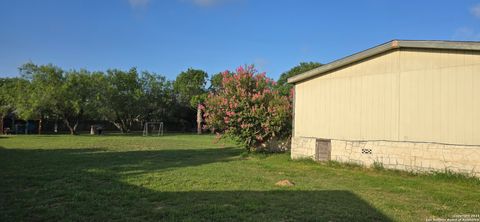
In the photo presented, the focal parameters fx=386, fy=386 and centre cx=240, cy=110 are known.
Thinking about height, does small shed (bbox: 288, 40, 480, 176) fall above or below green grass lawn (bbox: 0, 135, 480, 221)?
above

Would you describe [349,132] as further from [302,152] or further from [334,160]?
[302,152]

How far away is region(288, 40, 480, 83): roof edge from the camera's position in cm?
894

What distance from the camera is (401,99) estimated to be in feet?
34.0

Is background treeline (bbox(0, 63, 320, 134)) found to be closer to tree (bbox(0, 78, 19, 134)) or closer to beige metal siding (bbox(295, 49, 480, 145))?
tree (bbox(0, 78, 19, 134))

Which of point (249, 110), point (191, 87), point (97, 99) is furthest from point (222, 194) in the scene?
point (191, 87)

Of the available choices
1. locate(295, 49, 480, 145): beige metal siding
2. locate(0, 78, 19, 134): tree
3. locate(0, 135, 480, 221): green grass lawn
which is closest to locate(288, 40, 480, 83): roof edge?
locate(295, 49, 480, 145): beige metal siding

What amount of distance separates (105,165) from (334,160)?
279 inches

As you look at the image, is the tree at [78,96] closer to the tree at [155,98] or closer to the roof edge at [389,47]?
the tree at [155,98]

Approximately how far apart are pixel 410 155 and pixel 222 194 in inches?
217

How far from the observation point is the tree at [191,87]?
51.6 m

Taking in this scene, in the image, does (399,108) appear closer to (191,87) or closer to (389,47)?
(389,47)

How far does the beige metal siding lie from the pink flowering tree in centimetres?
190

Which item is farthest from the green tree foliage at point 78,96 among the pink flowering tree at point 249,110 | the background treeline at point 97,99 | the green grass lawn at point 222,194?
the green grass lawn at point 222,194

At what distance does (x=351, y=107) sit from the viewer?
38.2 feet
